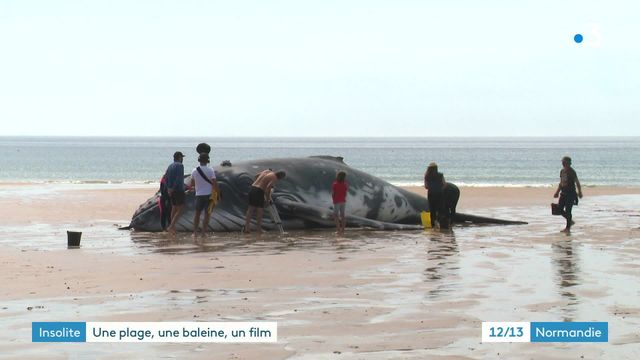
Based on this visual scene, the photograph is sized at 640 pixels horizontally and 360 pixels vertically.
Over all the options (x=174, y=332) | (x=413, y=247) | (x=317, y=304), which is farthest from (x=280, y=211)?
(x=174, y=332)

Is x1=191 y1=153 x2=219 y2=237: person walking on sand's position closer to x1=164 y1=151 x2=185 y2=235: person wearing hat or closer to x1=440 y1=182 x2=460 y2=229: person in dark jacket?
x1=164 y1=151 x2=185 y2=235: person wearing hat

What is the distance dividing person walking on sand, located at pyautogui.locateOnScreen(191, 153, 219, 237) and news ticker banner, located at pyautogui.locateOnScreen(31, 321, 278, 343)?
385 inches

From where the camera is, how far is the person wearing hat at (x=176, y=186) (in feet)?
A: 66.1

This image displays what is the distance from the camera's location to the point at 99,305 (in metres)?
11.3

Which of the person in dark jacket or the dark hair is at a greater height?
the dark hair

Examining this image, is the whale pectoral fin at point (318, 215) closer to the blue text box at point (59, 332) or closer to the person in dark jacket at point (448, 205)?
the person in dark jacket at point (448, 205)

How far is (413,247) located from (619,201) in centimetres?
1713

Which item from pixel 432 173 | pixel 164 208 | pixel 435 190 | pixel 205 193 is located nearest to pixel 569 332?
pixel 205 193

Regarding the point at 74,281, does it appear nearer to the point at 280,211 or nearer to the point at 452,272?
the point at 452,272

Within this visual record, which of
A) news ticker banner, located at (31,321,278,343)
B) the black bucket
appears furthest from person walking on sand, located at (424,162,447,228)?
news ticker banner, located at (31,321,278,343)

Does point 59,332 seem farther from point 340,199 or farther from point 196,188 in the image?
point 340,199

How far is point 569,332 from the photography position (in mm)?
9500

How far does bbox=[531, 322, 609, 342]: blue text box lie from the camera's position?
9.22 metres

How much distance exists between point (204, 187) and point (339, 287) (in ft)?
26.0
